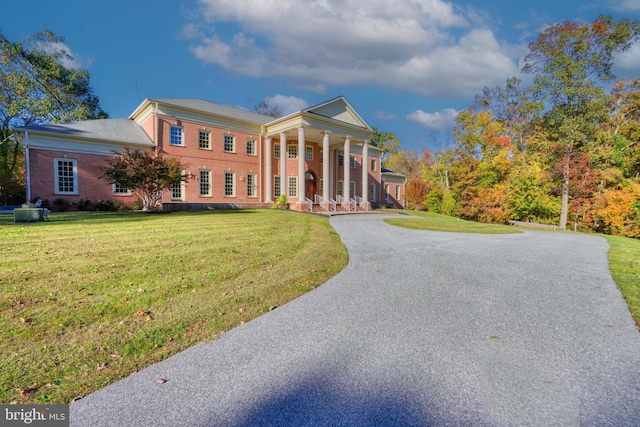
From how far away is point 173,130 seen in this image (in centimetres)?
2231

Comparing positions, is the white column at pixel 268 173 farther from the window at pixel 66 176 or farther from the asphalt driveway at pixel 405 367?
the asphalt driveway at pixel 405 367

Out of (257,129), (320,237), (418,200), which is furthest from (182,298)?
(418,200)

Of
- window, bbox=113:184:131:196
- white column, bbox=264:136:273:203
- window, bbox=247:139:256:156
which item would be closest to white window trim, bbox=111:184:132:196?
window, bbox=113:184:131:196

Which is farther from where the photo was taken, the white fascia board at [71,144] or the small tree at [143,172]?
the white fascia board at [71,144]

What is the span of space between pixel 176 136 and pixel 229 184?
526cm

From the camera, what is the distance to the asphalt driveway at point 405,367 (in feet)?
7.23

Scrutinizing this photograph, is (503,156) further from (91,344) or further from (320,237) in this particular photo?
(91,344)

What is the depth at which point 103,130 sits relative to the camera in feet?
68.8

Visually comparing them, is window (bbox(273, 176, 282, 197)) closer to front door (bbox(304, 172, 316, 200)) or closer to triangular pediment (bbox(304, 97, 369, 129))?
front door (bbox(304, 172, 316, 200))

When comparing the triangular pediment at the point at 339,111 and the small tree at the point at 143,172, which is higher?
the triangular pediment at the point at 339,111

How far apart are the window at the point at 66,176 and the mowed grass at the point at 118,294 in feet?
39.5

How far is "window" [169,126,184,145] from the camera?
2224 centimetres

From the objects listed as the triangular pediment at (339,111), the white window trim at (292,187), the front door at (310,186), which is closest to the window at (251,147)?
the white window trim at (292,187)

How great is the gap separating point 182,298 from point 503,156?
31.6m
